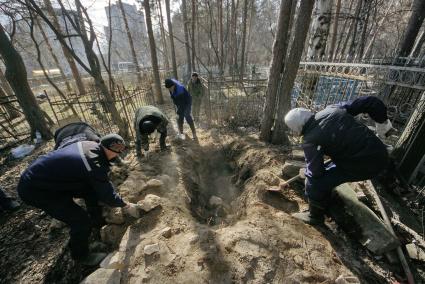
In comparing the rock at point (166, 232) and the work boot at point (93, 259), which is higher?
the rock at point (166, 232)

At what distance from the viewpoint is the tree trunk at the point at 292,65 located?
3.55m

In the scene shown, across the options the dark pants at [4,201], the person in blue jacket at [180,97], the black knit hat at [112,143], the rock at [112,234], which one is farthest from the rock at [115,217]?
the person in blue jacket at [180,97]

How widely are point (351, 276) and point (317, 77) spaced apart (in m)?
6.15

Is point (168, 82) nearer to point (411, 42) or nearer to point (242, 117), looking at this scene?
point (242, 117)

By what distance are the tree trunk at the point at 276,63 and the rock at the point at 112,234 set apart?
3625mm

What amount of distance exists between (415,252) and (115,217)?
12.1ft

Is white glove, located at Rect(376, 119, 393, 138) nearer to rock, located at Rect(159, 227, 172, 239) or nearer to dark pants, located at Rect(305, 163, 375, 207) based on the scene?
dark pants, located at Rect(305, 163, 375, 207)

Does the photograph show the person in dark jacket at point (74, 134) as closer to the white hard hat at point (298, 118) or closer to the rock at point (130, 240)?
the rock at point (130, 240)

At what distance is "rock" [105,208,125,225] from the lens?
2.79m

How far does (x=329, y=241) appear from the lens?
2459 mm

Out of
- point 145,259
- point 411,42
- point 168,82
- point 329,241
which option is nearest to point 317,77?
point 411,42

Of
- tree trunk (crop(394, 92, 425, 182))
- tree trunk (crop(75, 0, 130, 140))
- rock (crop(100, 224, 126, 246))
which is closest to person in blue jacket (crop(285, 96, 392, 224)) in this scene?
tree trunk (crop(394, 92, 425, 182))

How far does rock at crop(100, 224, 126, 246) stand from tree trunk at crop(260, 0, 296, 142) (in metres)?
3.63

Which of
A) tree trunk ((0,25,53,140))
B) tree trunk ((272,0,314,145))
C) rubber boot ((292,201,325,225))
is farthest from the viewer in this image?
tree trunk ((0,25,53,140))
